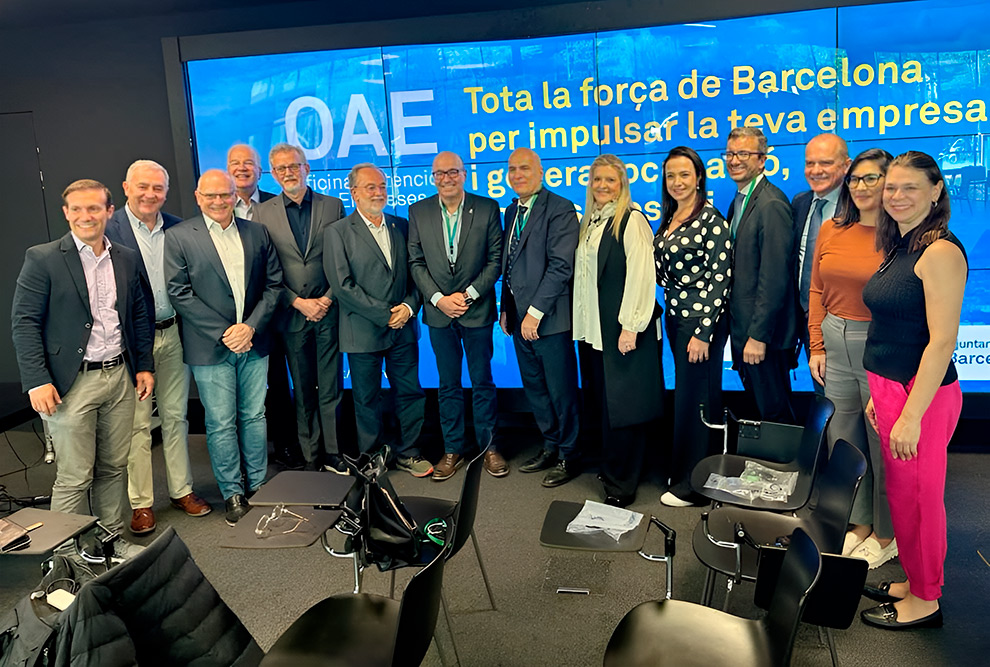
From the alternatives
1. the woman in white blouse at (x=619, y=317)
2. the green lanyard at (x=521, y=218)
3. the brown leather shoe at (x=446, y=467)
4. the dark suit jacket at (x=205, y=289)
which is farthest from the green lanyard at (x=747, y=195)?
the dark suit jacket at (x=205, y=289)

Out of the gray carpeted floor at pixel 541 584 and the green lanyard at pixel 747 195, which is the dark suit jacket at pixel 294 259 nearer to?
the gray carpeted floor at pixel 541 584

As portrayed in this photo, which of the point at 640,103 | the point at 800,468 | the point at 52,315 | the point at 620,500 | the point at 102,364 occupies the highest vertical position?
the point at 640,103

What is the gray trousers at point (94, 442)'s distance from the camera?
3695mm

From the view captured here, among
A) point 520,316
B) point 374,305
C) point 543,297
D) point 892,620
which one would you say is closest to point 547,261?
point 543,297

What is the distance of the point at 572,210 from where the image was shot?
4.45m

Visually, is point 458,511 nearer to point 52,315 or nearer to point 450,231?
point 52,315

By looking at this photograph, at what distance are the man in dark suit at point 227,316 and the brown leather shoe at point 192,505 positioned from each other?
0.15m

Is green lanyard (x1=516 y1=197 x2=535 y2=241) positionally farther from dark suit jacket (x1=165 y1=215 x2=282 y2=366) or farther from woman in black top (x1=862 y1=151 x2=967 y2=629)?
woman in black top (x1=862 y1=151 x2=967 y2=629)

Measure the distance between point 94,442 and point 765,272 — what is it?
3350 mm

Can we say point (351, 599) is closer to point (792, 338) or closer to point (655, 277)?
point (655, 277)

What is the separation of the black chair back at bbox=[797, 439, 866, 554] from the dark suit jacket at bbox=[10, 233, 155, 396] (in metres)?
3.18

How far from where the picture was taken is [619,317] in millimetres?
4133

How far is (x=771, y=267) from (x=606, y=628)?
1882 mm

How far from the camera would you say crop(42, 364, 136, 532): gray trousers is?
12.1 feet
